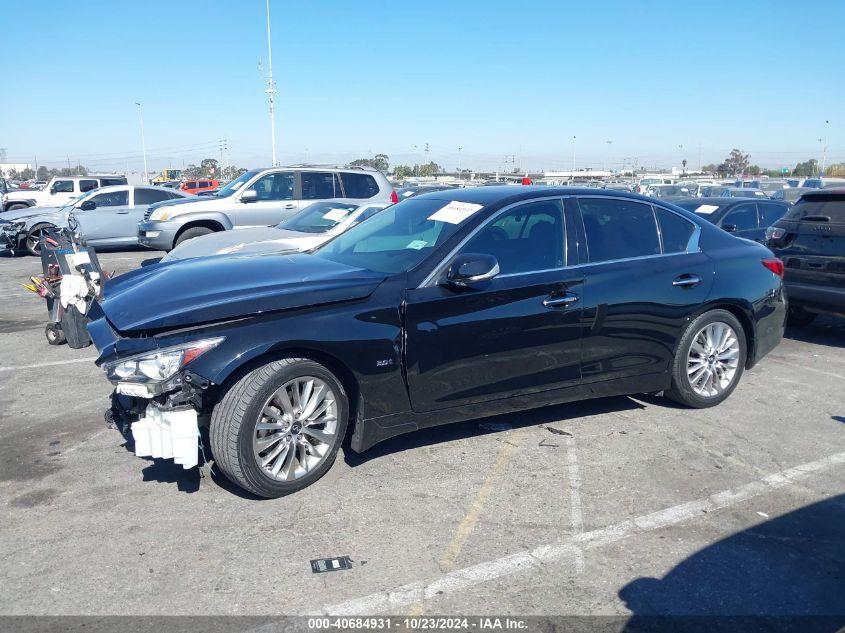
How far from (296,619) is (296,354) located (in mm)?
1449

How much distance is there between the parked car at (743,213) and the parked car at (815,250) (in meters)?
3.56

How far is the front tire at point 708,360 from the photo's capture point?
17.5ft

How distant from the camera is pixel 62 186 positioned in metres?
25.9

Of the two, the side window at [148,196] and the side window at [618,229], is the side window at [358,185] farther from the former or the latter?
the side window at [618,229]

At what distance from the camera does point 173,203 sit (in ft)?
45.7

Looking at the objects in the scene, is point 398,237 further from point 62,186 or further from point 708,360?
point 62,186

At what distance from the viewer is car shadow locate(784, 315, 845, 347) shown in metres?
8.19

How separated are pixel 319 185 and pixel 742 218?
7610 mm

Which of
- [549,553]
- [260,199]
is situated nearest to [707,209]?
[260,199]

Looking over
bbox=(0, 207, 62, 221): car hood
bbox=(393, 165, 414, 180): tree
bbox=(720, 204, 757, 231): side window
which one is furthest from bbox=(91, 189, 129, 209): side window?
bbox=(393, 165, 414, 180): tree

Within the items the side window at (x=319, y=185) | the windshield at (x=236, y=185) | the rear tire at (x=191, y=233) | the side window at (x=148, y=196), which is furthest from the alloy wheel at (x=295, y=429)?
the side window at (x=148, y=196)

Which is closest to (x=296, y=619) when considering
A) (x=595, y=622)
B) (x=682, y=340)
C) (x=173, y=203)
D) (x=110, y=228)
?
(x=595, y=622)

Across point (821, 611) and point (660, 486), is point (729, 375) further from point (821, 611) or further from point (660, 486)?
point (821, 611)

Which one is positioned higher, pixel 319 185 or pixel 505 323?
pixel 319 185
